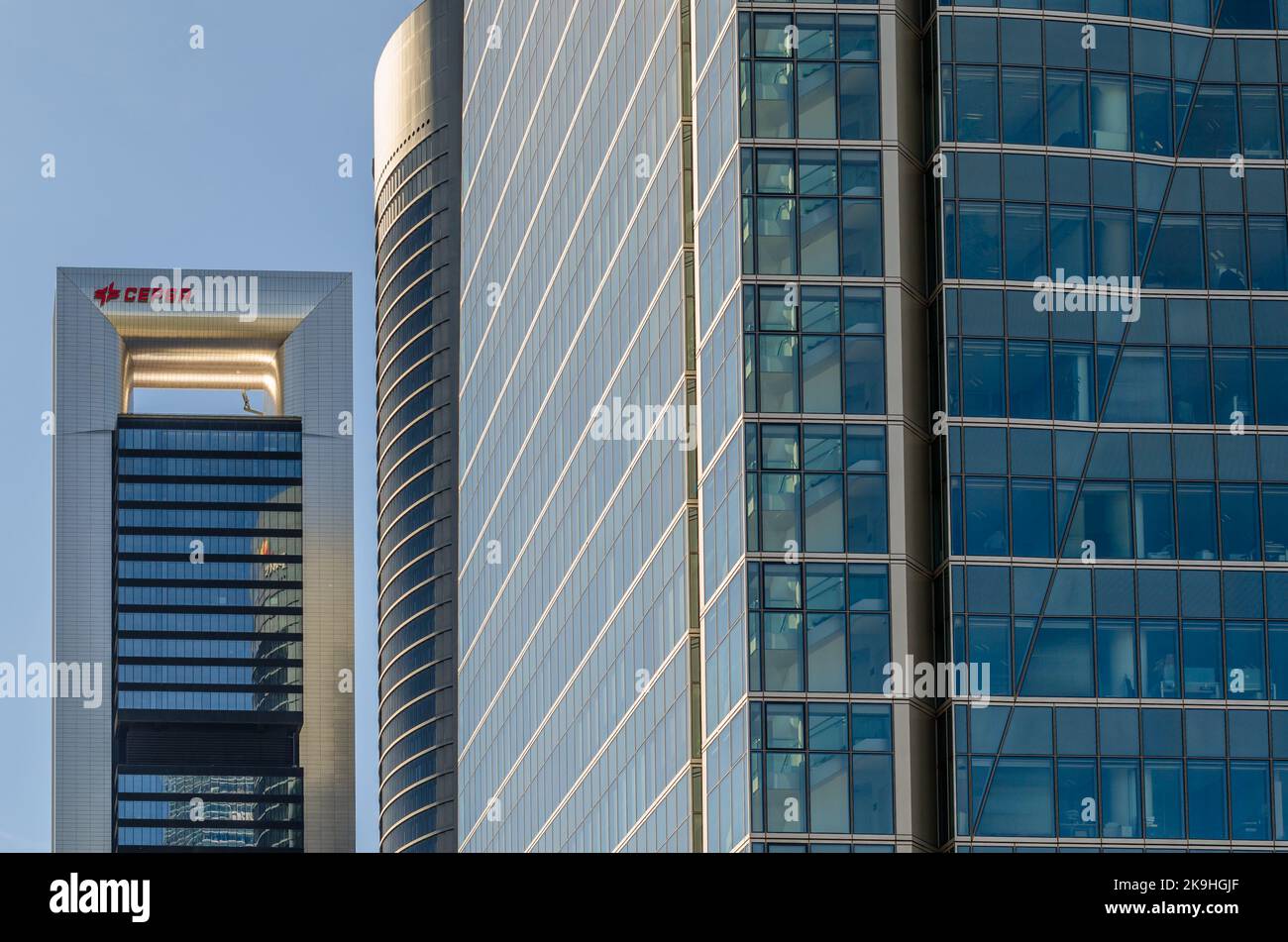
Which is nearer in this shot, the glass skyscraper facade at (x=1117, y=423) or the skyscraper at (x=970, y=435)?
the skyscraper at (x=970, y=435)

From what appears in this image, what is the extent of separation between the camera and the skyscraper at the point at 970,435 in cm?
8106

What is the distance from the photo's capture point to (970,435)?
84.1m

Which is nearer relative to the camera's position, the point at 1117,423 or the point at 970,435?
the point at 970,435

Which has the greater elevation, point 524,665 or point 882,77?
point 882,77

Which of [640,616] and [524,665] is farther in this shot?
[524,665]

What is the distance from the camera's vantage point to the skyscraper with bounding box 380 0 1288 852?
8106 cm

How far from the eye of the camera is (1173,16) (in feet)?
293

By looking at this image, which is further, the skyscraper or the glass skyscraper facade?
the glass skyscraper facade

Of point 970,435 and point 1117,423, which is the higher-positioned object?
point 1117,423
